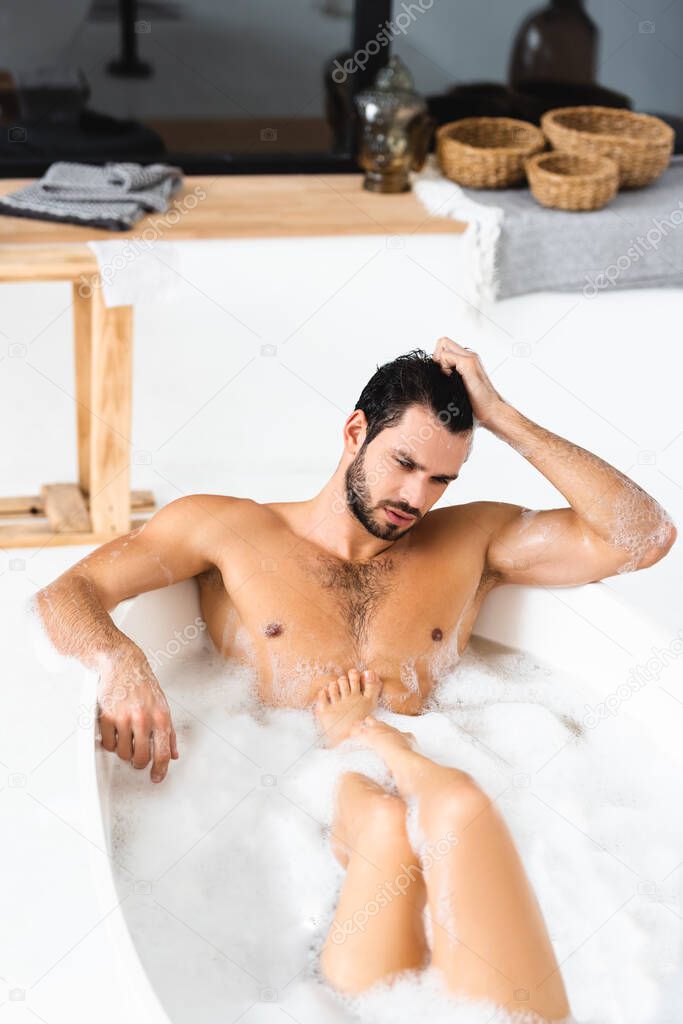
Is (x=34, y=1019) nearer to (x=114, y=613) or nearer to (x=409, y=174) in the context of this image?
(x=114, y=613)

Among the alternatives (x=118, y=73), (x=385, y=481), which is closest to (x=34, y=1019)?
(x=385, y=481)

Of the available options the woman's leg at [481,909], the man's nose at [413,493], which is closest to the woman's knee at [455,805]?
the woman's leg at [481,909]

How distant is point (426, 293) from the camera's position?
9.98ft

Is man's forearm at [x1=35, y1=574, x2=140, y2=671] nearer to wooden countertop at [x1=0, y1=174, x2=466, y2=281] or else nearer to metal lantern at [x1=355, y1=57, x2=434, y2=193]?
wooden countertop at [x1=0, y1=174, x2=466, y2=281]

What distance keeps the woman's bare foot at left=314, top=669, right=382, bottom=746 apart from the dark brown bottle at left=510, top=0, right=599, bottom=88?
214 cm

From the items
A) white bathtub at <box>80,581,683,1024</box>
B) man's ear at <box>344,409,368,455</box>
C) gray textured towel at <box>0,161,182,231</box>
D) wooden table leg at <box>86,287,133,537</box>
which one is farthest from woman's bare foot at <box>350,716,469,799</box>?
gray textured towel at <box>0,161,182,231</box>

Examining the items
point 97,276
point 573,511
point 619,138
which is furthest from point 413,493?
point 619,138

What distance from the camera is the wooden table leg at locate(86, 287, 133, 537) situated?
2609 millimetres

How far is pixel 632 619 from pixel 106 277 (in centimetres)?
129

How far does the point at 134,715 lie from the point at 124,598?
246 mm

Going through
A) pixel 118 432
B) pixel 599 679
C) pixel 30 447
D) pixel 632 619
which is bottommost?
pixel 30 447

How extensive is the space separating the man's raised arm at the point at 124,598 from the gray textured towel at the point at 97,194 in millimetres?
1128

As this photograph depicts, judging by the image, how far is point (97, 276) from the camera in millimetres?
2553

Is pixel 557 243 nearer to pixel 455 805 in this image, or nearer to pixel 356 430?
pixel 356 430
